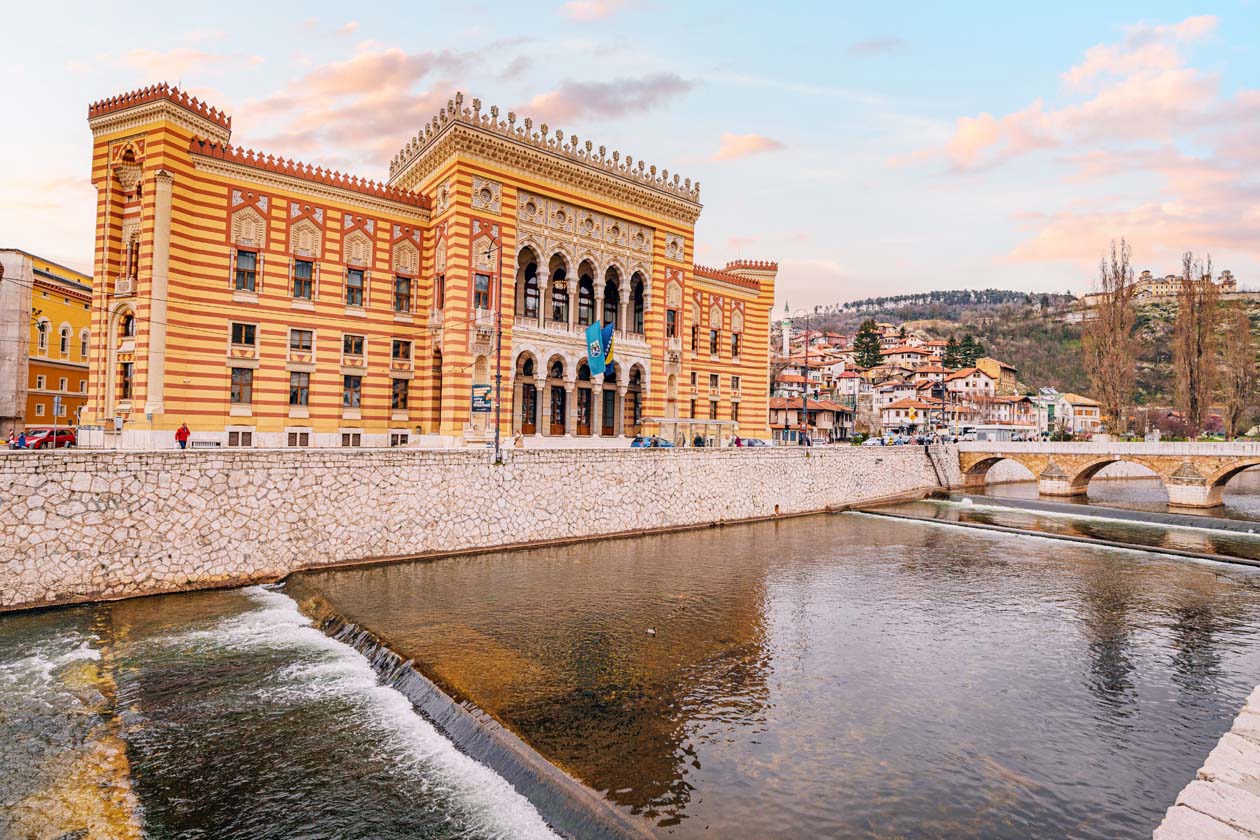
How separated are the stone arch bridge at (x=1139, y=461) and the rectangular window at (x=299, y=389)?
156 feet

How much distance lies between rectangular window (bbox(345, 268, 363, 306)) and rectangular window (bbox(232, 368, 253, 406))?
5937 mm

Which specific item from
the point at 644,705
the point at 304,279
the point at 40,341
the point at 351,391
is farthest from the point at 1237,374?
the point at 40,341

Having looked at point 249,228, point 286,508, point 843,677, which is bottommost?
point 843,677

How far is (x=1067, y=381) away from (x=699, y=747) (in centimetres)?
16943

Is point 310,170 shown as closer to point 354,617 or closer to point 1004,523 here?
point 354,617

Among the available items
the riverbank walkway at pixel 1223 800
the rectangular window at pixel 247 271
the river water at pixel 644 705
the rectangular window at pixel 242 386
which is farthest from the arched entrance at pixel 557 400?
the riverbank walkway at pixel 1223 800

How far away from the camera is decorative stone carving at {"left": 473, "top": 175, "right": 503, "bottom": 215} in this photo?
34344 mm

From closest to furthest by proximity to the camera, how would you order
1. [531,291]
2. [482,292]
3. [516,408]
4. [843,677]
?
[843,677], [482,292], [516,408], [531,291]

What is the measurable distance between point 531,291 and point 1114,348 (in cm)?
4748

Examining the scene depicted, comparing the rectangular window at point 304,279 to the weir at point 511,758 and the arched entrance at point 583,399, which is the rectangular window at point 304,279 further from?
the weir at point 511,758

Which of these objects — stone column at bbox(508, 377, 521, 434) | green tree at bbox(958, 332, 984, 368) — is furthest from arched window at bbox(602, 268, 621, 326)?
green tree at bbox(958, 332, 984, 368)

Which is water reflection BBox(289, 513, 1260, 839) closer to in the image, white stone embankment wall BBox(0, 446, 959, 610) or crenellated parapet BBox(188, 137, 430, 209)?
white stone embankment wall BBox(0, 446, 959, 610)

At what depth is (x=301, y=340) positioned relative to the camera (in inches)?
1289

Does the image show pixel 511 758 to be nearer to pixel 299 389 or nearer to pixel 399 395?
pixel 299 389
